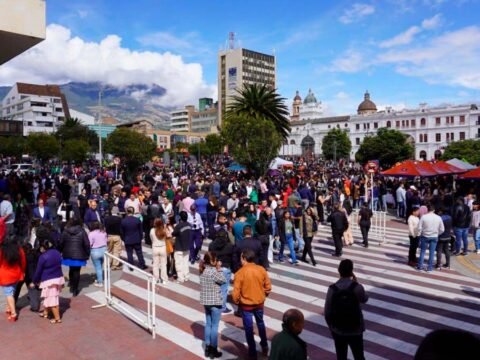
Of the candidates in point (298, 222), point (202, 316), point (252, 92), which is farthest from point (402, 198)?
point (252, 92)

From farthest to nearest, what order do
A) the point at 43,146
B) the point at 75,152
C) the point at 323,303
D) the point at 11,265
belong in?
the point at 43,146, the point at 75,152, the point at 323,303, the point at 11,265

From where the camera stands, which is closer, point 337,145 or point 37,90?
point 337,145

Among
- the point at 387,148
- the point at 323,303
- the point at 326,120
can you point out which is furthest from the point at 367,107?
the point at 323,303

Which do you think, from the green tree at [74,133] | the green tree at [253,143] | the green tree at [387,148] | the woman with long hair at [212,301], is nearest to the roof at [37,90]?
the green tree at [74,133]

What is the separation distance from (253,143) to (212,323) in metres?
25.9

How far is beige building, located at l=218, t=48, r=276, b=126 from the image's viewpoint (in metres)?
138

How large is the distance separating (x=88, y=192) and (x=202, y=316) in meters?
15.4

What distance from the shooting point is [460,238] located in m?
13.4

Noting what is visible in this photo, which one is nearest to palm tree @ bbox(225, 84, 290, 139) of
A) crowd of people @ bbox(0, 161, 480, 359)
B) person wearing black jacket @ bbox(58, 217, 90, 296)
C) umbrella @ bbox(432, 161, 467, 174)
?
umbrella @ bbox(432, 161, 467, 174)

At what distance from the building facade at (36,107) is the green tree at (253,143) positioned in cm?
6967

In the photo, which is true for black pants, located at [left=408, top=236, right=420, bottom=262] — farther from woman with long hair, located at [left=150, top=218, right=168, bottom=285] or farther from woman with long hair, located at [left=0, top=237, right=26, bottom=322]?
woman with long hair, located at [left=0, top=237, right=26, bottom=322]

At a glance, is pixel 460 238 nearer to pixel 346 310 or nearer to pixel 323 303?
pixel 323 303

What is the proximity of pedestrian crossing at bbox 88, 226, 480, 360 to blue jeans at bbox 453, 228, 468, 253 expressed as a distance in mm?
1750

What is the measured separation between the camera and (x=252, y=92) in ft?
128
